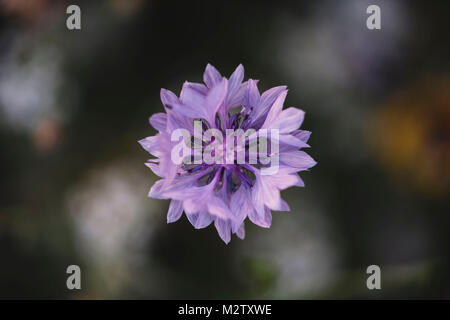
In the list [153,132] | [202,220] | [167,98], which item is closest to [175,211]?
[202,220]

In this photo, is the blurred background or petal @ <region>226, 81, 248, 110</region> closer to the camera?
petal @ <region>226, 81, 248, 110</region>

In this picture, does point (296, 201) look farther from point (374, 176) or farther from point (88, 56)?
point (88, 56)

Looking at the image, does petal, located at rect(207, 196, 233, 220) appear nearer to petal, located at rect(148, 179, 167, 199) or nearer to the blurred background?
petal, located at rect(148, 179, 167, 199)

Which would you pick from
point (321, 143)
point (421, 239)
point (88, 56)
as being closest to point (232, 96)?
point (321, 143)

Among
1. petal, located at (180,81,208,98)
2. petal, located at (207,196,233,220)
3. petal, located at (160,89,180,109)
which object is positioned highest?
petal, located at (180,81,208,98)

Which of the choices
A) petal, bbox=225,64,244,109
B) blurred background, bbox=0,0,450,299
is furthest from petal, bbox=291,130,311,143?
blurred background, bbox=0,0,450,299

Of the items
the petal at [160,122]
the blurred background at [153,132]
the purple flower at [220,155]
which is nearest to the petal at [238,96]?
the purple flower at [220,155]
